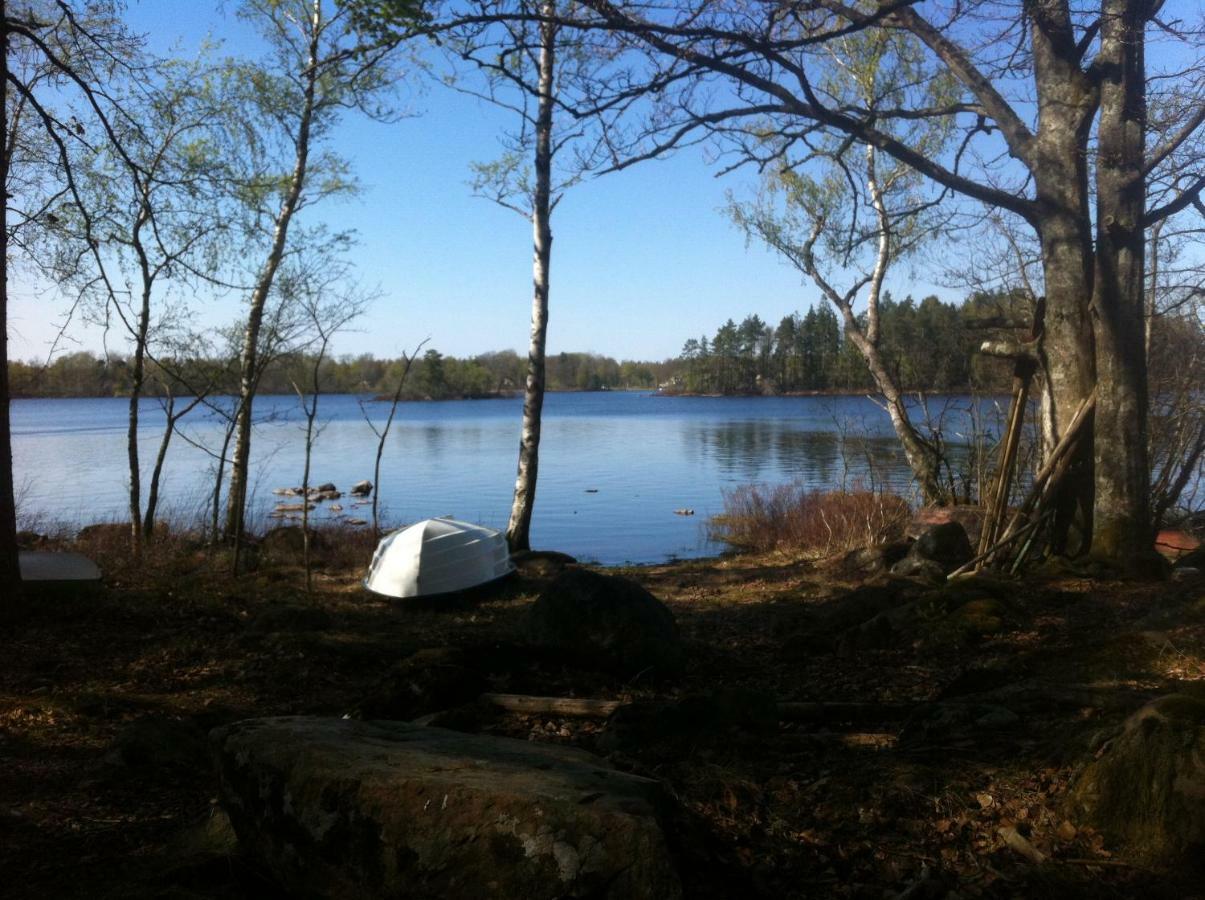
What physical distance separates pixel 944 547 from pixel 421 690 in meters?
7.19

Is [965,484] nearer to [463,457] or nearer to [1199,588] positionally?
[1199,588]

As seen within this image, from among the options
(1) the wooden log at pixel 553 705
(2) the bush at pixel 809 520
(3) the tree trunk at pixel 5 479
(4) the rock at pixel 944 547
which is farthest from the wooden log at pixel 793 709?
(2) the bush at pixel 809 520

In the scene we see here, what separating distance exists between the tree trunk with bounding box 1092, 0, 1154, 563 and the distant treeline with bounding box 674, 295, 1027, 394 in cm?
116

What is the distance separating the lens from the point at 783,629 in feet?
26.3

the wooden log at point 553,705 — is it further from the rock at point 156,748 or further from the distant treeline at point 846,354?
the distant treeline at point 846,354

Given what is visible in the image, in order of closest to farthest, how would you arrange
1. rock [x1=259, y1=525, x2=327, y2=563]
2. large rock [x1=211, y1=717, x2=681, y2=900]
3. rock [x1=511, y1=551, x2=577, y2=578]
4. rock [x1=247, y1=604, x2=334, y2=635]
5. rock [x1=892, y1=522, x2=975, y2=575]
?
1. large rock [x1=211, y1=717, x2=681, y2=900]
2. rock [x1=247, y1=604, x2=334, y2=635]
3. rock [x1=892, y1=522, x2=975, y2=575]
4. rock [x1=511, y1=551, x2=577, y2=578]
5. rock [x1=259, y1=525, x2=327, y2=563]

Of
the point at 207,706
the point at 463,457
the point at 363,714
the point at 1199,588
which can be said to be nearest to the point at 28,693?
the point at 207,706

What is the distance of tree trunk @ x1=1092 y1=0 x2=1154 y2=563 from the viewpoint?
8.50m

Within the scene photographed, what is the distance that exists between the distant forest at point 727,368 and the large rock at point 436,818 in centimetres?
810

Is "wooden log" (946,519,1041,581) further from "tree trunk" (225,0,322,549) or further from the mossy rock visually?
"tree trunk" (225,0,322,549)

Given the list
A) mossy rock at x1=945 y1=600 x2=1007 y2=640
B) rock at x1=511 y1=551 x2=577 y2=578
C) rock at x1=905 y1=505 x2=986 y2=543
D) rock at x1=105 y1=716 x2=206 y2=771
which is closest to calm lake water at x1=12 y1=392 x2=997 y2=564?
rock at x1=905 y1=505 x2=986 y2=543

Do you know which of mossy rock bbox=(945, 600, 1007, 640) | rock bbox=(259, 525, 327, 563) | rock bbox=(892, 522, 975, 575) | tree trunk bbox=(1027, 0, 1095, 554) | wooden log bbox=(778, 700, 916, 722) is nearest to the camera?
wooden log bbox=(778, 700, 916, 722)

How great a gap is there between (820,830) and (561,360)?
15289 centimetres

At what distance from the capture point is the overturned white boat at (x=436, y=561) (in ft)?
33.2
